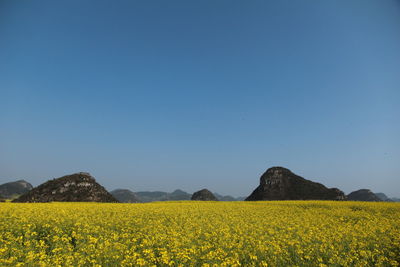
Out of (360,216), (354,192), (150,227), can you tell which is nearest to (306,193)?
(360,216)

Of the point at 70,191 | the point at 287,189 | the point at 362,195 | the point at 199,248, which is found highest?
the point at 287,189

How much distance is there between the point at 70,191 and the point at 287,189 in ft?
137

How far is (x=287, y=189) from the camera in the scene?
51188 millimetres

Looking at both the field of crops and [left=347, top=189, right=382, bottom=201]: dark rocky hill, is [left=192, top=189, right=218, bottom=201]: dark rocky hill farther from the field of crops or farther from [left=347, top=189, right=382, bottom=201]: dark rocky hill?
[left=347, top=189, right=382, bottom=201]: dark rocky hill

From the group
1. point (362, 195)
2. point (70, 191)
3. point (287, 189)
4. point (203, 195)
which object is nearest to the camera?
point (70, 191)

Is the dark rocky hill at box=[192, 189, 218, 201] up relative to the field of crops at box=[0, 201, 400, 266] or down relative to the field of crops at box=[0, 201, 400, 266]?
down

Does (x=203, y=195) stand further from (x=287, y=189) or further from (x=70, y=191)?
(x=70, y=191)

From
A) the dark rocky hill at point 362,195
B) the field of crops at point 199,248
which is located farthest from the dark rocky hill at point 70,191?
the dark rocky hill at point 362,195

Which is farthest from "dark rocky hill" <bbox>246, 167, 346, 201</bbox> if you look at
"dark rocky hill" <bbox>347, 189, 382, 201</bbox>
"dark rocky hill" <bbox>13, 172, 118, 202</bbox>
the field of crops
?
"dark rocky hill" <bbox>347, 189, 382, 201</bbox>

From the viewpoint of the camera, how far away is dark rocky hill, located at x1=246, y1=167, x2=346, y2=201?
4749 centimetres

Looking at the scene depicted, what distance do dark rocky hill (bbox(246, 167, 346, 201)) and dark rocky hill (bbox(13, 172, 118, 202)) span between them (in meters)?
31.2

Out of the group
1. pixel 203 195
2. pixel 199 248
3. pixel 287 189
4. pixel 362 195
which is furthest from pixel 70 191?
pixel 362 195

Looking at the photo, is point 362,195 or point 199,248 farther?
point 362,195

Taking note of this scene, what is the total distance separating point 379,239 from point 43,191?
4440 cm
